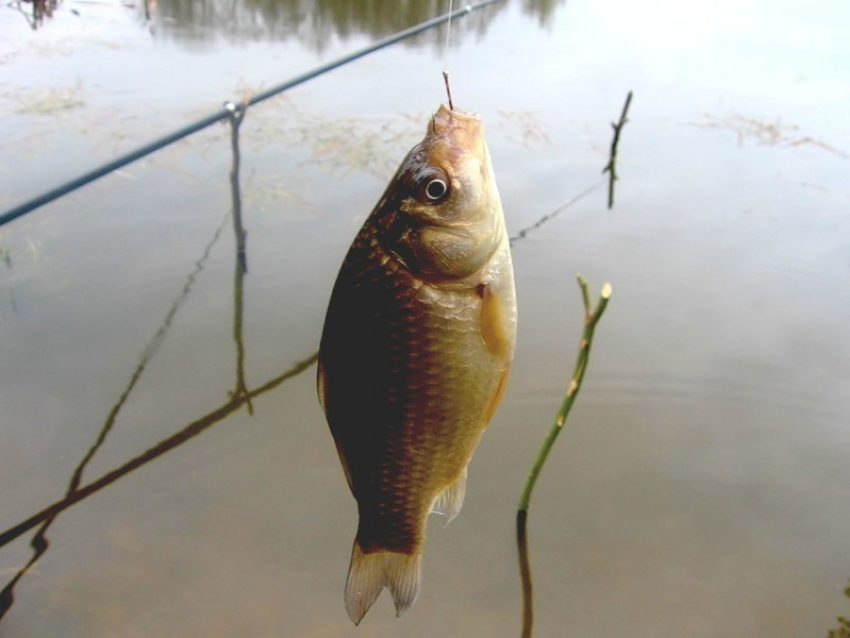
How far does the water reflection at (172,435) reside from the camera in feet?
9.36

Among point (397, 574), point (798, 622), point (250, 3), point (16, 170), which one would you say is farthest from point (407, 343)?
point (250, 3)

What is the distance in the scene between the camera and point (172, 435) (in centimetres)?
333

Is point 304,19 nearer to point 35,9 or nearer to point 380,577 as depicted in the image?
point 35,9

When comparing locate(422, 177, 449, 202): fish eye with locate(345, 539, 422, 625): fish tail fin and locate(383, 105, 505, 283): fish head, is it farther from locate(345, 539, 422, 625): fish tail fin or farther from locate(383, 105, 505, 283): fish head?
locate(345, 539, 422, 625): fish tail fin

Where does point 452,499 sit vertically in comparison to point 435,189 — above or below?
below

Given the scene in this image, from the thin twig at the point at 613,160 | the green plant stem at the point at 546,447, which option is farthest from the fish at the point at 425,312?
the thin twig at the point at 613,160

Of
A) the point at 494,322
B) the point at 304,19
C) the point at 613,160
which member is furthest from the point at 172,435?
the point at 304,19

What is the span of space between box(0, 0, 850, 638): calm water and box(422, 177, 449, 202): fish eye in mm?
1852

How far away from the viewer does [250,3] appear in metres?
9.83

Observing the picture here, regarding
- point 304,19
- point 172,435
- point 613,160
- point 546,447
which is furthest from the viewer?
point 304,19

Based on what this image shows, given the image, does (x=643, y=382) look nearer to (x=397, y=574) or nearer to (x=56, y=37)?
(x=397, y=574)

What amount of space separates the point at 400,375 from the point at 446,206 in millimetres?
308

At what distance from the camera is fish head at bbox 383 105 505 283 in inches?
51.8

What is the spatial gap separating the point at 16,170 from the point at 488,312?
4.87 meters
